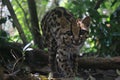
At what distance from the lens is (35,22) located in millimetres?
6363

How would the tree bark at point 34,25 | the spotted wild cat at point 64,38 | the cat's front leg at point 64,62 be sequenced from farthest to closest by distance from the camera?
the tree bark at point 34,25
the cat's front leg at point 64,62
the spotted wild cat at point 64,38

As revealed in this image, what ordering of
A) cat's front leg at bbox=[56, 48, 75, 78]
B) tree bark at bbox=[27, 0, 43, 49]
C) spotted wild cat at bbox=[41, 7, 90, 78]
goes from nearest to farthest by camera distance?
spotted wild cat at bbox=[41, 7, 90, 78] < cat's front leg at bbox=[56, 48, 75, 78] < tree bark at bbox=[27, 0, 43, 49]

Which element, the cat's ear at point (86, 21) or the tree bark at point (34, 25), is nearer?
the cat's ear at point (86, 21)

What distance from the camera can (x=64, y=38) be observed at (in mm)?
4914

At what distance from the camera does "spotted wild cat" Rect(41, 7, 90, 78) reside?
4824 millimetres

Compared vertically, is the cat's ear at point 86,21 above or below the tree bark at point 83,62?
above

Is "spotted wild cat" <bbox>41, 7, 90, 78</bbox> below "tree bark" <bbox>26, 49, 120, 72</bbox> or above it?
above

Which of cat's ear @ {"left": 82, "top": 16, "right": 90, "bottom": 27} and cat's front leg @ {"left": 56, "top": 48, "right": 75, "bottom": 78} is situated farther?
cat's front leg @ {"left": 56, "top": 48, "right": 75, "bottom": 78}

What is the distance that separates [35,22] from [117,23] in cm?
151

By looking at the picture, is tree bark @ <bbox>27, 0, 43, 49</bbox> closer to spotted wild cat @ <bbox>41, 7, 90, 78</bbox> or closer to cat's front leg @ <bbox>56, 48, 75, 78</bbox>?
spotted wild cat @ <bbox>41, 7, 90, 78</bbox>

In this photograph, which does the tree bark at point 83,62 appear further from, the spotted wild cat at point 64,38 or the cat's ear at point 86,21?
the cat's ear at point 86,21

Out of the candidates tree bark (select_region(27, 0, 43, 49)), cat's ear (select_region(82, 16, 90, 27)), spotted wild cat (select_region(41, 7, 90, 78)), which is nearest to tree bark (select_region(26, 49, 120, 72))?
spotted wild cat (select_region(41, 7, 90, 78))

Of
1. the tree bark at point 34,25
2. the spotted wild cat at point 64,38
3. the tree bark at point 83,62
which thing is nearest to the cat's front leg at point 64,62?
the spotted wild cat at point 64,38

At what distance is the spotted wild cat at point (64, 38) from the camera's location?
15.8ft
